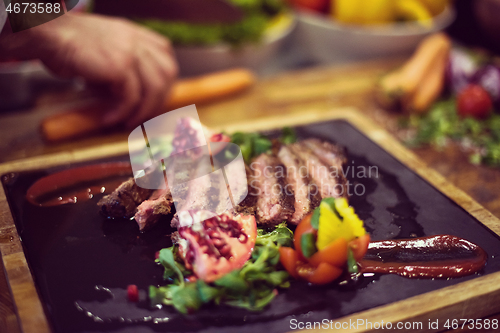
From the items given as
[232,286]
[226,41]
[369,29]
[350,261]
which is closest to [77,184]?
[232,286]

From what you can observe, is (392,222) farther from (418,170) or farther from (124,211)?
(124,211)

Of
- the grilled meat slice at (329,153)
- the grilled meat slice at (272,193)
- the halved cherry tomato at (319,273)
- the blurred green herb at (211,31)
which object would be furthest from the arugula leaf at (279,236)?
the blurred green herb at (211,31)

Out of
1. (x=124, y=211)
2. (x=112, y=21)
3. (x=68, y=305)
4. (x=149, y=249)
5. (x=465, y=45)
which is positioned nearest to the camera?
(x=68, y=305)

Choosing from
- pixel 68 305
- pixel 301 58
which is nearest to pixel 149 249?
pixel 68 305

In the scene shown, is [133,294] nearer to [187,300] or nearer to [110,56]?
[187,300]

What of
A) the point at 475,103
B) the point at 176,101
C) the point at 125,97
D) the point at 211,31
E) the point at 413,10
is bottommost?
the point at 475,103

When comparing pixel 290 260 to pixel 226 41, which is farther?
pixel 226 41

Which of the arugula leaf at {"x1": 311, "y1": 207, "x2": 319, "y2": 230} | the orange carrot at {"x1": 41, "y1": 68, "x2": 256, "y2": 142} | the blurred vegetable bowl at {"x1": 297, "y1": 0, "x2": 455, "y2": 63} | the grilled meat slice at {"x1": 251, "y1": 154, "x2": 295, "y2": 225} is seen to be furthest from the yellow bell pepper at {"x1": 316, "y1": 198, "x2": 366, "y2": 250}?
the blurred vegetable bowl at {"x1": 297, "y1": 0, "x2": 455, "y2": 63}

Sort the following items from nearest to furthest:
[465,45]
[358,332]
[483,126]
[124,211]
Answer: [358,332], [124,211], [483,126], [465,45]
